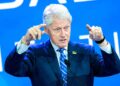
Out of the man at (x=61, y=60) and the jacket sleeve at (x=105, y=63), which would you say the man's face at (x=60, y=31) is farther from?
the jacket sleeve at (x=105, y=63)

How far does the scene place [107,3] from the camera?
6.81 ft

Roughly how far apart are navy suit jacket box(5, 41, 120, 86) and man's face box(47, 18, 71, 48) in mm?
50

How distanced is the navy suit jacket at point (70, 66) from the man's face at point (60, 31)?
0.05 m

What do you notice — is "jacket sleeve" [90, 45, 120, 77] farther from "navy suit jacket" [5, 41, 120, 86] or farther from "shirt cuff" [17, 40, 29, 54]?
"shirt cuff" [17, 40, 29, 54]

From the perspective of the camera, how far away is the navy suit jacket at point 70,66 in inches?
67.1

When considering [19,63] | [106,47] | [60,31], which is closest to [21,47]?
[19,63]

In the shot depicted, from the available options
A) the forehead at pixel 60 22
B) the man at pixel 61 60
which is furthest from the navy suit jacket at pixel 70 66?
the forehead at pixel 60 22

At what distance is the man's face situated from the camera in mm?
1691

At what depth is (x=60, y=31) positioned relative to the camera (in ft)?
5.57

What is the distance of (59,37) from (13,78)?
447mm

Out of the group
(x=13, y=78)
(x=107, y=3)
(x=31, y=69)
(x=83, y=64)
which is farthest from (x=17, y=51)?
(x=107, y=3)

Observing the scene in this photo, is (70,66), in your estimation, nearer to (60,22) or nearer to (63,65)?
(63,65)

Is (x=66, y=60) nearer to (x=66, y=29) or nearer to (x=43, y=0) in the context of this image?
(x=66, y=29)

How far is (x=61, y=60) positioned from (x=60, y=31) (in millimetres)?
134
